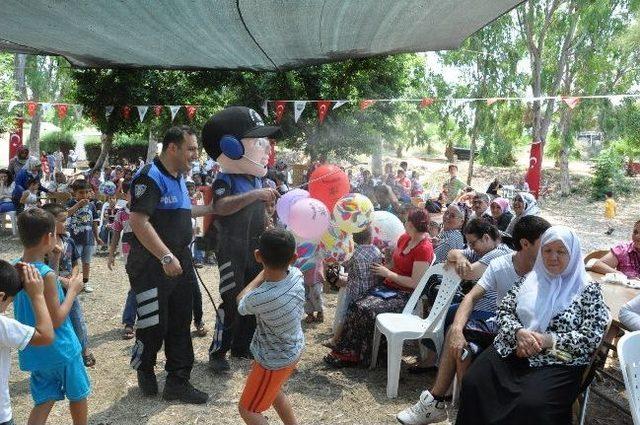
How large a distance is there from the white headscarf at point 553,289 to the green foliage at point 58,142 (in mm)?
33954

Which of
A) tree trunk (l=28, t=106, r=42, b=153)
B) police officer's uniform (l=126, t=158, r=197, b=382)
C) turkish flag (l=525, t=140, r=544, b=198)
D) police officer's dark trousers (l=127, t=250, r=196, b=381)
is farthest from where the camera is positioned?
tree trunk (l=28, t=106, r=42, b=153)

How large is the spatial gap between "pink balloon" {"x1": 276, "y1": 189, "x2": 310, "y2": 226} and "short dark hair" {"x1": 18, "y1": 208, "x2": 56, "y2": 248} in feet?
7.23

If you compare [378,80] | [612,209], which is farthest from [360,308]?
[612,209]

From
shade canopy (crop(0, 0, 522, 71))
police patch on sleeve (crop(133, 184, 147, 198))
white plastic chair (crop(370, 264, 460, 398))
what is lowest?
white plastic chair (crop(370, 264, 460, 398))

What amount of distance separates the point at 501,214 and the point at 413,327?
3164 mm

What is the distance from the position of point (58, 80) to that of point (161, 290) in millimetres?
27420

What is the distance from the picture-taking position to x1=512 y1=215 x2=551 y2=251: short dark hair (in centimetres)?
321

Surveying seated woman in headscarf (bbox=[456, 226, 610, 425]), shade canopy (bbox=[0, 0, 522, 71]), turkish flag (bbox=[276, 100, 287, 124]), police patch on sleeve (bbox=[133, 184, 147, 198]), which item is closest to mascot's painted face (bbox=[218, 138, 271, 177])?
shade canopy (bbox=[0, 0, 522, 71])

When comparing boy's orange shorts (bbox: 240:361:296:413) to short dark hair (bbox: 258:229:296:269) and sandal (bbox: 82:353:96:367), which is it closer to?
short dark hair (bbox: 258:229:296:269)

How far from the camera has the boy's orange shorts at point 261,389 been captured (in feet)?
8.99

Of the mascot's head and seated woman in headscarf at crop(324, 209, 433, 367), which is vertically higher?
the mascot's head

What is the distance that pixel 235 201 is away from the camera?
3.88 metres

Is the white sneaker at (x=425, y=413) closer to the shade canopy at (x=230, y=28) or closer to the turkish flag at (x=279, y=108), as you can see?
the shade canopy at (x=230, y=28)

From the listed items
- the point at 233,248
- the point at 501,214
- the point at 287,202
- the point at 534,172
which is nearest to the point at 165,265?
the point at 233,248
